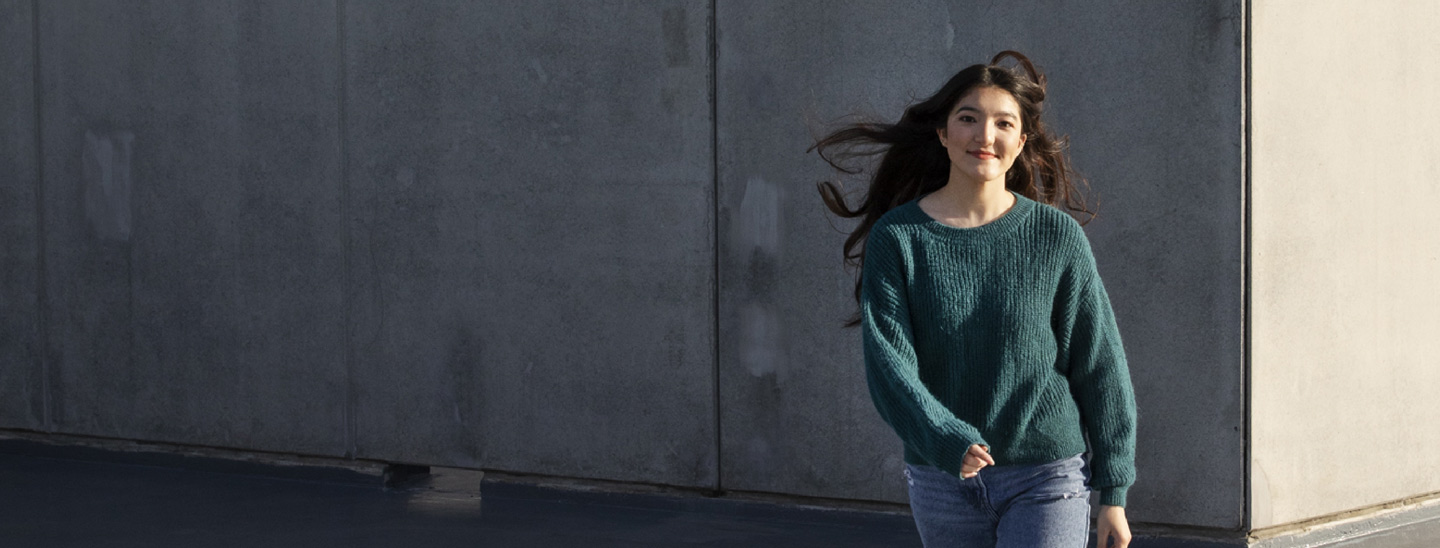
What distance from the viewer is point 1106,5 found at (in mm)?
5277

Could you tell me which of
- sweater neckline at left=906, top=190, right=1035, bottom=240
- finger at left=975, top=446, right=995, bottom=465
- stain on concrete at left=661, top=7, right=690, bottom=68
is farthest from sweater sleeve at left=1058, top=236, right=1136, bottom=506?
stain on concrete at left=661, top=7, right=690, bottom=68

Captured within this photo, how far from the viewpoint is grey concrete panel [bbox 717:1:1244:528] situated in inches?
202

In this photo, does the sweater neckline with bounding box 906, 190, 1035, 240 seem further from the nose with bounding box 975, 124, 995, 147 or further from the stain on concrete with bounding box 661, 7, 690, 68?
the stain on concrete with bounding box 661, 7, 690, 68

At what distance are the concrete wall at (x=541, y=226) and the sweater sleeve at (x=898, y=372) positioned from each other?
2605 mm

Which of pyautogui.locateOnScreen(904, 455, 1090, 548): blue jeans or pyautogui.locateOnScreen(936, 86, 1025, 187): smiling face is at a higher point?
pyautogui.locateOnScreen(936, 86, 1025, 187): smiling face

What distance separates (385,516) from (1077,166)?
3095mm

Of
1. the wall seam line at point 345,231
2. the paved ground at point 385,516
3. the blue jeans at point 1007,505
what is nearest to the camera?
the blue jeans at point 1007,505

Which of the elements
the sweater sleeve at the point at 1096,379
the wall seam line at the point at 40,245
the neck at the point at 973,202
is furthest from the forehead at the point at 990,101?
the wall seam line at the point at 40,245

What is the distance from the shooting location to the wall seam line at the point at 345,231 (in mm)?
6809

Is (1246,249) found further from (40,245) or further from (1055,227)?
(40,245)

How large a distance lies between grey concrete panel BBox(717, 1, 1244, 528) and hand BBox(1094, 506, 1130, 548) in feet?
8.10

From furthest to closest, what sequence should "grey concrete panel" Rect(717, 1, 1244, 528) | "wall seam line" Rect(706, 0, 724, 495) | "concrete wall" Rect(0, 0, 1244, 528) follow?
1. "wall seam line" Rect(706, 0, 724, 495)
2. "concrete wall" Rect(0, 0, 1244, 528)
3. "grey concrete panel" Rect(717, 1, 1244, 528)

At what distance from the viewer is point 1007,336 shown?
282 cm
